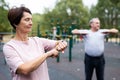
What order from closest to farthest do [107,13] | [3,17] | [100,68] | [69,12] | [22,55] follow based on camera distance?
[22,55] < [100,68] < [3,17] < [107,13] < [69,12]

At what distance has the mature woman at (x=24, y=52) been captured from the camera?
2357 mm

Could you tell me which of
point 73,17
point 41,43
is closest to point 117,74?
point 41,43

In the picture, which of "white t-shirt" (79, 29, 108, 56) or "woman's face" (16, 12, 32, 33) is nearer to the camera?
"woman's face" (16, 12, 32, 33)

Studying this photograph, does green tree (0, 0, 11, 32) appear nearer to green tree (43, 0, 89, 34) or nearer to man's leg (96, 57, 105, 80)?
green tree (43, 0, 89, 34)

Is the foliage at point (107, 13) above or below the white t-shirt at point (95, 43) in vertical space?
above

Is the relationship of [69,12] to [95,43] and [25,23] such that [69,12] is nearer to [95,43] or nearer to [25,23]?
[95,43]

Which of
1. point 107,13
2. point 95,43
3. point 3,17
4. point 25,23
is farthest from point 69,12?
point 25,23

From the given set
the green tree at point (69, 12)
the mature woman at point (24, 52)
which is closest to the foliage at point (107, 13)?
the green tree at point (69, 12)

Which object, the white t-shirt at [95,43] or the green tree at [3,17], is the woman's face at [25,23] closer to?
the white t-shirt at [95,43]

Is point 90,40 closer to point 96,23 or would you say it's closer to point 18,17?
point 96,23

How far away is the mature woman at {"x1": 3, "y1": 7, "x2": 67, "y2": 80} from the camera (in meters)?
2.36

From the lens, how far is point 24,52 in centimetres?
248

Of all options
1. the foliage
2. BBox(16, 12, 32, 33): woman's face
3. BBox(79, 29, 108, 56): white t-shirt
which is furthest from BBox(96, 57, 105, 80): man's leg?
the foliage

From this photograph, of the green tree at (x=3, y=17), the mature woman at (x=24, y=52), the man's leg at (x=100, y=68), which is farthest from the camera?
the green tree at (x=3, y=17)
